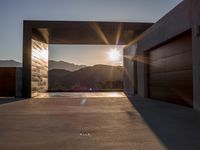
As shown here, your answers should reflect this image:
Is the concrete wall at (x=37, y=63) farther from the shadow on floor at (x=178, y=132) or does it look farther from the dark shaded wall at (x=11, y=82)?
the shadow on floor at (x=178, y=132)

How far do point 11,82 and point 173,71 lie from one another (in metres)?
10.1

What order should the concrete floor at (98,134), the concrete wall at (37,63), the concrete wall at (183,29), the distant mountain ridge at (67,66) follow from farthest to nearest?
the distant mountain ridge at (67,66) → the concrete wall at (37,63) → the concrete wall at (183,29) → the concrete floor at (98,134)

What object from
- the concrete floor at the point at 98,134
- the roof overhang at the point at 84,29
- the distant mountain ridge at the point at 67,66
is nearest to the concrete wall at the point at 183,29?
the roof overhang at the point at 84,29

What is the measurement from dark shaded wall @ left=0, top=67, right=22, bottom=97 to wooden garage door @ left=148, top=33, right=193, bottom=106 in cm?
795

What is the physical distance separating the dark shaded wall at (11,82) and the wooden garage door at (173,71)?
313 inches

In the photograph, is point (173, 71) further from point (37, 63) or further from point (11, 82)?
point (11, 82)

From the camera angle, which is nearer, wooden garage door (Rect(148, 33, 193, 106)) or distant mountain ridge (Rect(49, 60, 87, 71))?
wooden garage door (Rect(148, 33, 193, 106))

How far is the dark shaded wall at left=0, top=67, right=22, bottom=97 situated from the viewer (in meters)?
16.3

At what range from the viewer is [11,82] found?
16344 mm

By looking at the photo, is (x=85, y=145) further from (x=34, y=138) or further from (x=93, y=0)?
→ (x=93, y=0)

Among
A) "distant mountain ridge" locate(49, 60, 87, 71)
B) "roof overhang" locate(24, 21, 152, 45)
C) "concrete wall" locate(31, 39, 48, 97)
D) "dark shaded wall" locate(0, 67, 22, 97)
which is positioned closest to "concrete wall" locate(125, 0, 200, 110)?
"roof overhang" locate(24, 21, 152, 45)

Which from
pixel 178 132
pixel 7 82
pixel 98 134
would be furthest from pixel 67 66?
pixel 178 132

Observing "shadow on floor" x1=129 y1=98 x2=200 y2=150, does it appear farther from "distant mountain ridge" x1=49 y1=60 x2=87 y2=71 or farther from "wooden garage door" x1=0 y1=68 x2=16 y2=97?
"distant mountain ridge" x1=49 y1=60 x2=87 y2=71

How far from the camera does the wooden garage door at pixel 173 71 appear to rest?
30.9ft
